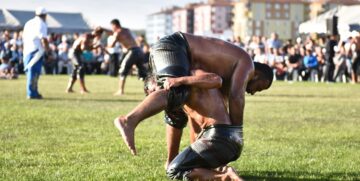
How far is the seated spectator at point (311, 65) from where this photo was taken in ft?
98.1

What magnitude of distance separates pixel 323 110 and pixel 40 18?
6339 mm

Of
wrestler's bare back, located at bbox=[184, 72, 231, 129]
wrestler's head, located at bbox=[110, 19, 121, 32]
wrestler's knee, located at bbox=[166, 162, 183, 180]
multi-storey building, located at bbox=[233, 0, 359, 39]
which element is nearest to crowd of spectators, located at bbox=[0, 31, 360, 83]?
wrestler's head, located at bbox=[110, 19, 121, 32]

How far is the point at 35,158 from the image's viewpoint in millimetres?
7434

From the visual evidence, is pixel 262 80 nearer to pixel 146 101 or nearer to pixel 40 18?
pixel 146 101

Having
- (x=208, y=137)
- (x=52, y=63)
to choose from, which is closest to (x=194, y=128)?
(x=208, y=137)

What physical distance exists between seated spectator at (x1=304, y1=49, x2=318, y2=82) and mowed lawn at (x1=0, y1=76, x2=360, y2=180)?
14515 millimetres

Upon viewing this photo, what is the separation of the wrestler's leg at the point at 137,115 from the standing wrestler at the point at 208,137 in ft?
0.25

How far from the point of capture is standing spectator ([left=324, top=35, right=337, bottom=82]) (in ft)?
92.7

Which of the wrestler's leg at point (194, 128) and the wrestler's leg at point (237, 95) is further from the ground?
the wrestler's leg at point (237, 95)

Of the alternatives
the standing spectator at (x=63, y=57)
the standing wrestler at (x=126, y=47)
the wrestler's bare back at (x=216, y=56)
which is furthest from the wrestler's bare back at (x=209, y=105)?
the standing spectator at (x=63, y=57)

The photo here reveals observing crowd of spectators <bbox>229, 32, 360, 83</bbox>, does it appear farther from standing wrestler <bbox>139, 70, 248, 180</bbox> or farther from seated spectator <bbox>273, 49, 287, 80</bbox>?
standing wrestler <bbox>139, 70, 248, 180</bbox>

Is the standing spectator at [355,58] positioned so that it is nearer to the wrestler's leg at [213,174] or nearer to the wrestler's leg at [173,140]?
the wrestler's leg at [173,140]

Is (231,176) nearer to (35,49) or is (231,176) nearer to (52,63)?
(35,49)

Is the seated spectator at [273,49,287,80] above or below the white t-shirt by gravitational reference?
below
